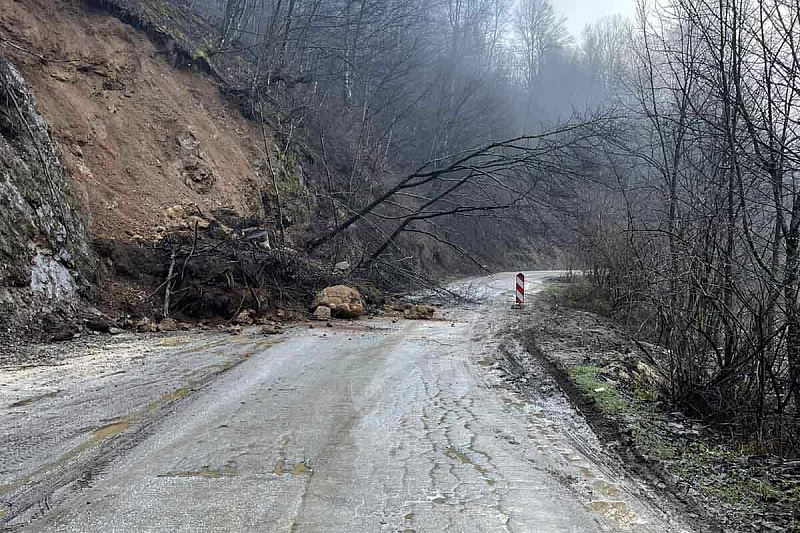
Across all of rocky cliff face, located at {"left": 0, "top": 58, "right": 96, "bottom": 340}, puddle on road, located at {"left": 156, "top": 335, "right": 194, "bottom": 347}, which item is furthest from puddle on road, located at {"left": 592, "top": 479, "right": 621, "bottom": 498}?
rocky cliff face, located at {"left": 0, "top": 58, "right": 96, "bottom": 340}

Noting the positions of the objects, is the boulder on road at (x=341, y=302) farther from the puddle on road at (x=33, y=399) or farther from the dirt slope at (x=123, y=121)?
the puddle on road at (x=33, y=399)

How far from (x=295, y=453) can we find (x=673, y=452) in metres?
2.82

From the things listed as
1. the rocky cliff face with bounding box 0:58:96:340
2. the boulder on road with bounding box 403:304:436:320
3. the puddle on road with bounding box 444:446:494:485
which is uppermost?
the rocky cliff face with bounding box 0:58:96:340

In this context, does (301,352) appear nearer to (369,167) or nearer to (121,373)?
(121,373)

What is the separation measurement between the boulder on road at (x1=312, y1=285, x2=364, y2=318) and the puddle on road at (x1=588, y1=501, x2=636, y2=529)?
9496mm

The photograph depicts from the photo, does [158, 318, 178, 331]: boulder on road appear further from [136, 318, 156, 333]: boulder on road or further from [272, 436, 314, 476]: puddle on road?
[272, 436, 314, 476]: puddle on road

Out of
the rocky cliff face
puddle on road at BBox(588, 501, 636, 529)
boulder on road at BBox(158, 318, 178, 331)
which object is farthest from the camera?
boulder on road at BBox(158, 318, 178, 331)

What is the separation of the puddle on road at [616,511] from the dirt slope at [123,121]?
433 inches

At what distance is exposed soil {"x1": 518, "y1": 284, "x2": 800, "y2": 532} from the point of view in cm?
366

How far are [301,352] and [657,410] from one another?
15.6ft

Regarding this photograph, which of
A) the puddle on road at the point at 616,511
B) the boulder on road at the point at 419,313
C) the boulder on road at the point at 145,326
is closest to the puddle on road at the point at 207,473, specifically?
the puddle on road at the point at 616,511

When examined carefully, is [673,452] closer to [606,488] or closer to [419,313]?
[606,488]

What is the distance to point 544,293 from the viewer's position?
20.5 metres

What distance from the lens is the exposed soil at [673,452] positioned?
366 cm
